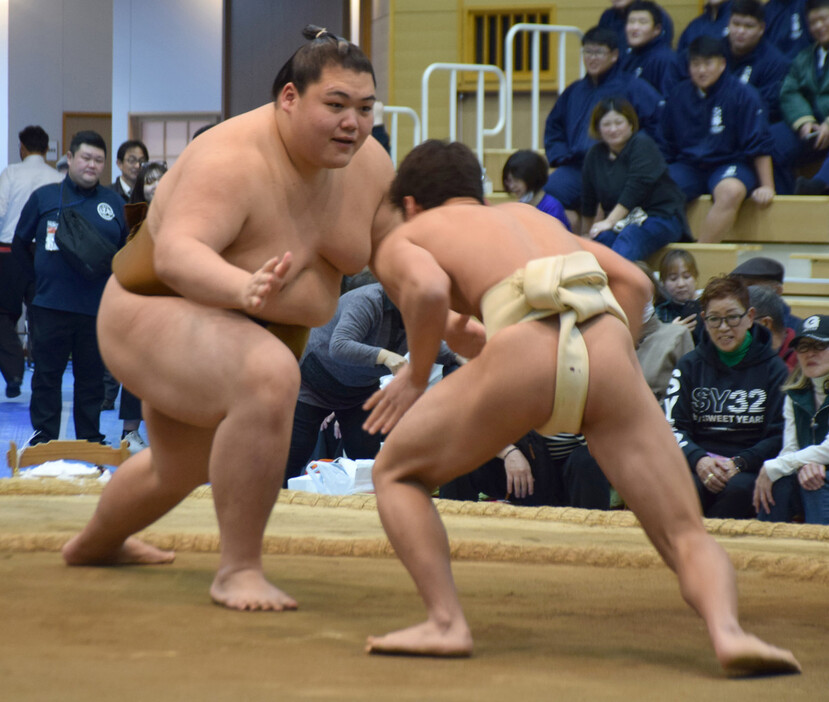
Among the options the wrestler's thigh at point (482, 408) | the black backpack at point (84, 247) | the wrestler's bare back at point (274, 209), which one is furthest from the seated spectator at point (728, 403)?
the black backpack at point (84, 247)

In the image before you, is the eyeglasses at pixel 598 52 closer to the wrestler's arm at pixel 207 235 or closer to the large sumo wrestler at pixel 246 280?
the large sumo wrestler at pixel 246 280

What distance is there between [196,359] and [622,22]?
424 cm

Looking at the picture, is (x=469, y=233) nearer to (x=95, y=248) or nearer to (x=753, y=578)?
(x=753, y=578)

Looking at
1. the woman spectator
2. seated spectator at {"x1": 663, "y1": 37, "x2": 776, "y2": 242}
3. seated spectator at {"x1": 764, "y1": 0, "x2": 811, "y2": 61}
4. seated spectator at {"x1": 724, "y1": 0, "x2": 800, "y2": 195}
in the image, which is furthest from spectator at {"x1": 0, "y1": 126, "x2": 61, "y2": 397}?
seated spectator at {"x1": 764, "y1": 0, "x2": 811, "y2": 61}

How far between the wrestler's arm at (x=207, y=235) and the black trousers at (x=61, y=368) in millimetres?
2488

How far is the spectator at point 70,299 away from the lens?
13.8 ft

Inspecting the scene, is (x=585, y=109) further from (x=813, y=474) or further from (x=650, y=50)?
(x=813, y=474)

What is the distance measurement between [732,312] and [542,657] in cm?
173

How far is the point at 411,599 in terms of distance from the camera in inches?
78.0

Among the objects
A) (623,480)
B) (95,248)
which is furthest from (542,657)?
(95,248)

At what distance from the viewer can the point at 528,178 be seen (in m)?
4.18

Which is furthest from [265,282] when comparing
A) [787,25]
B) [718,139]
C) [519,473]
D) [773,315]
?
[787,25]

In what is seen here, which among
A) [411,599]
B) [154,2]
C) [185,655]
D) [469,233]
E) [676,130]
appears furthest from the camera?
[154,2]

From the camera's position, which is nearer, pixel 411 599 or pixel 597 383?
pixel 597 383
